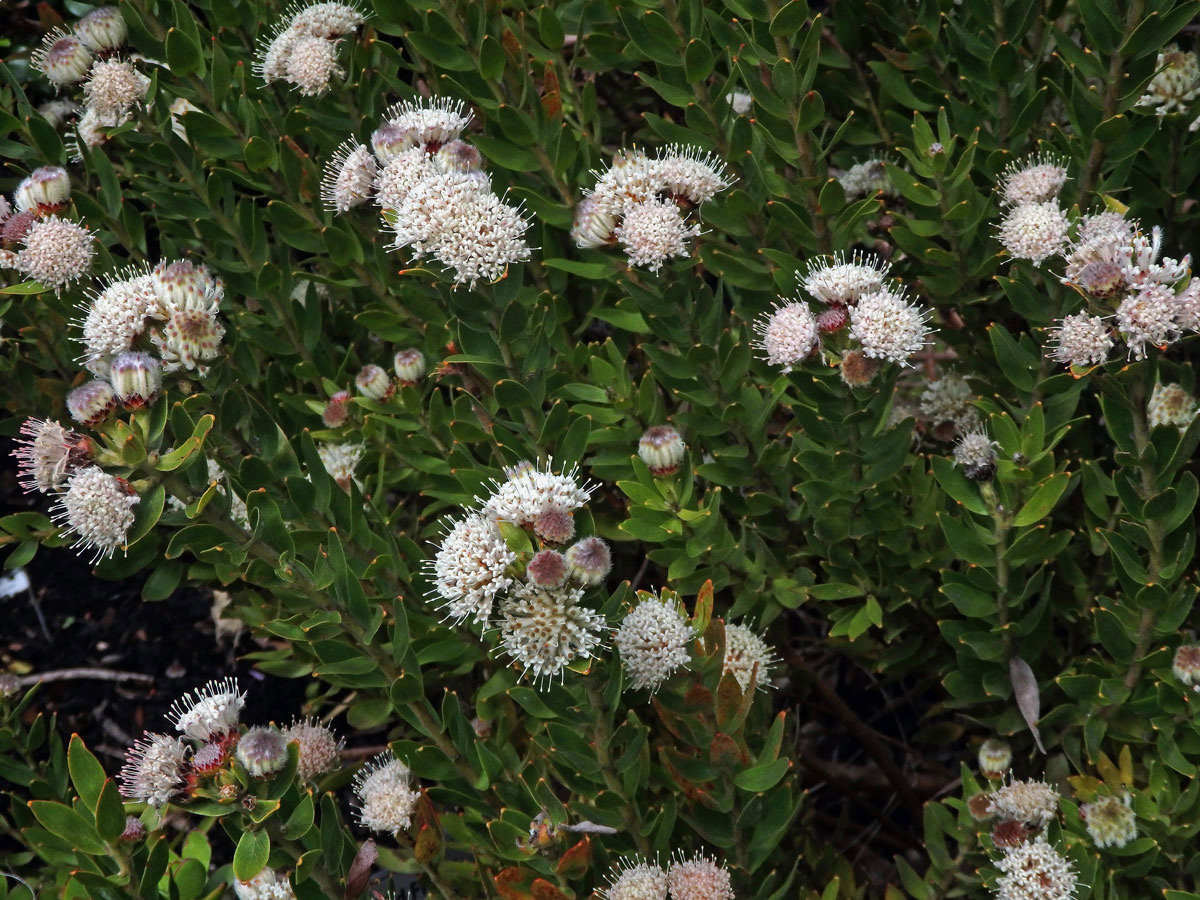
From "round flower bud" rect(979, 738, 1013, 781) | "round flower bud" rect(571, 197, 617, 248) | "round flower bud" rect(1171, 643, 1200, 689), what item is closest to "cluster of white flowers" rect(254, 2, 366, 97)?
"round flower bud" rect(571, 197, 617, 248)

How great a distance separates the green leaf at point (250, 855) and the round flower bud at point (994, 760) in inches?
55.7

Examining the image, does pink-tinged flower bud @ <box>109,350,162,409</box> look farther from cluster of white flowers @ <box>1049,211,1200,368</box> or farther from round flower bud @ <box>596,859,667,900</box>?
cluster of white flowers @ <box>1049,211,1200,368</box>

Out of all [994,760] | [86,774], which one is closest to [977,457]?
[994,760]

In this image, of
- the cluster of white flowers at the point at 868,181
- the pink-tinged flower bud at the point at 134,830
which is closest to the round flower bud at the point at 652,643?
the pink-tinged flower bud at the point at 134,830

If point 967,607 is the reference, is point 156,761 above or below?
below

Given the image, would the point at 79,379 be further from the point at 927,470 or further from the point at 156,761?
the point at 927,470

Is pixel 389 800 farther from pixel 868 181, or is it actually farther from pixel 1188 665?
pixel 868 181

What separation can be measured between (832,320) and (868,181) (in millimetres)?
816

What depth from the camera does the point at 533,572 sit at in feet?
5.60

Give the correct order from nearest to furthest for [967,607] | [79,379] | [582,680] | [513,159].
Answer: [582,680] < [967,607] < [513,159] < [79,379]

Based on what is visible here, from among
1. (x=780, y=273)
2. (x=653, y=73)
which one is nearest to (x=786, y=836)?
(x=780, y=273)

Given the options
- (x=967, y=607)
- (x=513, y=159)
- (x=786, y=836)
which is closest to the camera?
(x=967, y=607)

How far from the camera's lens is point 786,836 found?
8.64 ft

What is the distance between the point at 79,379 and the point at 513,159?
1.30 metres
